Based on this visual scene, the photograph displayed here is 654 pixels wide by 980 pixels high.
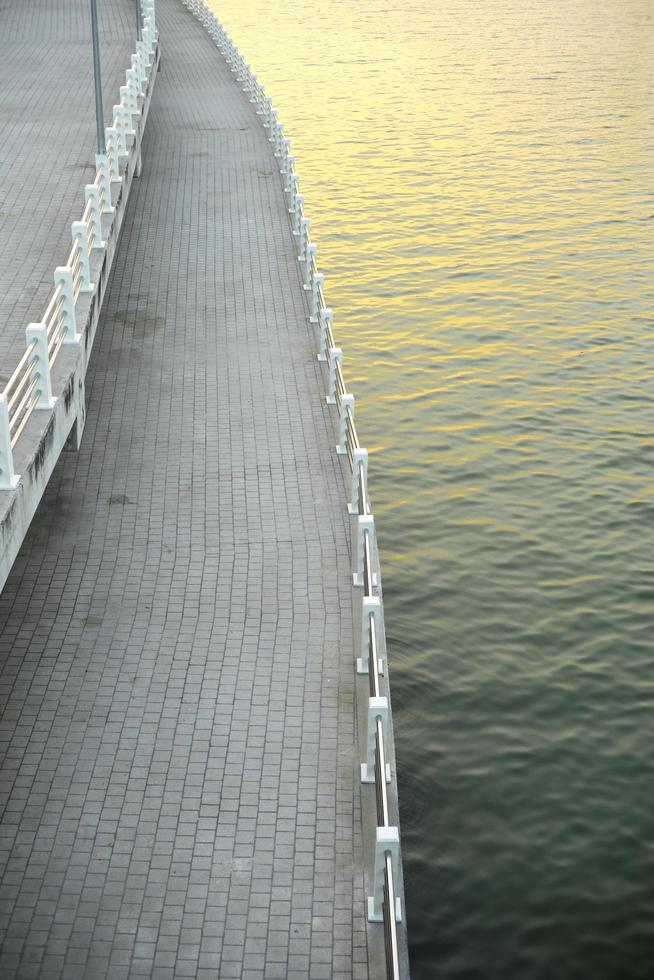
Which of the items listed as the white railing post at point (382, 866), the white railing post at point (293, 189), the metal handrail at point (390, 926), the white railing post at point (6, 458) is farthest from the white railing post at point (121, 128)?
the metal handrail at point (390, 926)

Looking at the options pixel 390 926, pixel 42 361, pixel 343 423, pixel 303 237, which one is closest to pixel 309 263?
pixel 303 237

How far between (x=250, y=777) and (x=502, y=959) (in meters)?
2.72

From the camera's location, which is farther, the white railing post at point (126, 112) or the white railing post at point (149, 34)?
the white railing post at point (149, 34)

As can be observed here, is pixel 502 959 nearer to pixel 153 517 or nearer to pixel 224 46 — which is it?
pixel 153 517

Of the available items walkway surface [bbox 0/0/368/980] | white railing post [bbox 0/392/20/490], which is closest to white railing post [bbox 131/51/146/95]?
walkway surface [bbox 0/0/368/980]

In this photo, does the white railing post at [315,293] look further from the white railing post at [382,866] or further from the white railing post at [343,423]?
the white railing post at [382,866]

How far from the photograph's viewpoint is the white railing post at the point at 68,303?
492 inches

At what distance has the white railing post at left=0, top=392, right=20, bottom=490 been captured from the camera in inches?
365

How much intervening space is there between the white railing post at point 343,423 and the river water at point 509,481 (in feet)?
6.30

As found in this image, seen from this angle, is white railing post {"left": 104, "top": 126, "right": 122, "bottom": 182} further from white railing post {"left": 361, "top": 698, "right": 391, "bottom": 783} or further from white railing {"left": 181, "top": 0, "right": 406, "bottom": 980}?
white railing post {"left": 361, "top": 698, "right": 391, "bottom": 783}

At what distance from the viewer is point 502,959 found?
34.0 ft

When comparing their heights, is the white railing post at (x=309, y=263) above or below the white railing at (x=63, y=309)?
below

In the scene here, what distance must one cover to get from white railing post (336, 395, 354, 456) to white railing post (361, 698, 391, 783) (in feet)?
18.2

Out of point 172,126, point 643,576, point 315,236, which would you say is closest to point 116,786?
point 643,576
